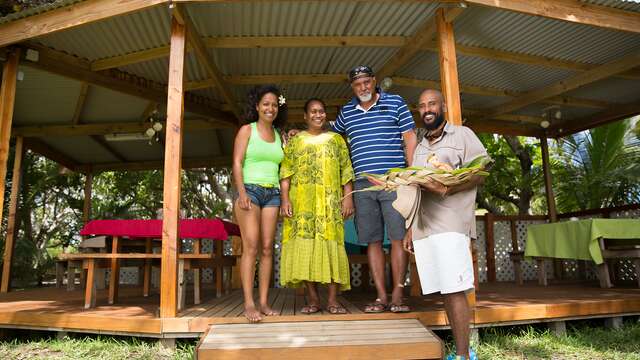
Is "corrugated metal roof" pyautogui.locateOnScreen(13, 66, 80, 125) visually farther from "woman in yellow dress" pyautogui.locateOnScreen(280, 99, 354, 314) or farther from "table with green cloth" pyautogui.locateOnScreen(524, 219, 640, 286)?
"table with green cloth" pyautogui.locateOnScreen(524, 219, 640, 286)

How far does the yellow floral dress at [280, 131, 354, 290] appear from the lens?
3.32 meters

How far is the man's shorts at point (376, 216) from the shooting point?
11.3 feet

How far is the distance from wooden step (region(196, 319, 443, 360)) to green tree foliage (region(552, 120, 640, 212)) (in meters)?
8.36

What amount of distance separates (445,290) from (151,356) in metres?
2.17

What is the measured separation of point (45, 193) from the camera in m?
13.4

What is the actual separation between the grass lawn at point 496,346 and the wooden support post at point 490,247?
387 centimetres

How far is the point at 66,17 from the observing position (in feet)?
13.3

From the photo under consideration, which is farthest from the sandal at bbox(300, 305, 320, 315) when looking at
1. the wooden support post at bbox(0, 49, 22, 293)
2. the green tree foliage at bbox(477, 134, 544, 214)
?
the green tree foliage at bbox(477, 134, 544, 214)

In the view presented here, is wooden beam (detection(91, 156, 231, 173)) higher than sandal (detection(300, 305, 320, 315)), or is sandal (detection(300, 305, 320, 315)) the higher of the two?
wooden beam (detection(91, 156, 231, 173))

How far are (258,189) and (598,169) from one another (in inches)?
375

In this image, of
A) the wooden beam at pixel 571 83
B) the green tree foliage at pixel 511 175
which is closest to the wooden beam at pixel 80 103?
the wooden beam at pixel 571 83

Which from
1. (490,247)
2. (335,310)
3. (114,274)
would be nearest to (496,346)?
(335,310)

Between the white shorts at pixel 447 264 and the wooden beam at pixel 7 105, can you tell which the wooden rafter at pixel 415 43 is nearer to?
the white shorts at pixel 447 264

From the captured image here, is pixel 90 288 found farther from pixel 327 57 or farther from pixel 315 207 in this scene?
pixel 327 57
